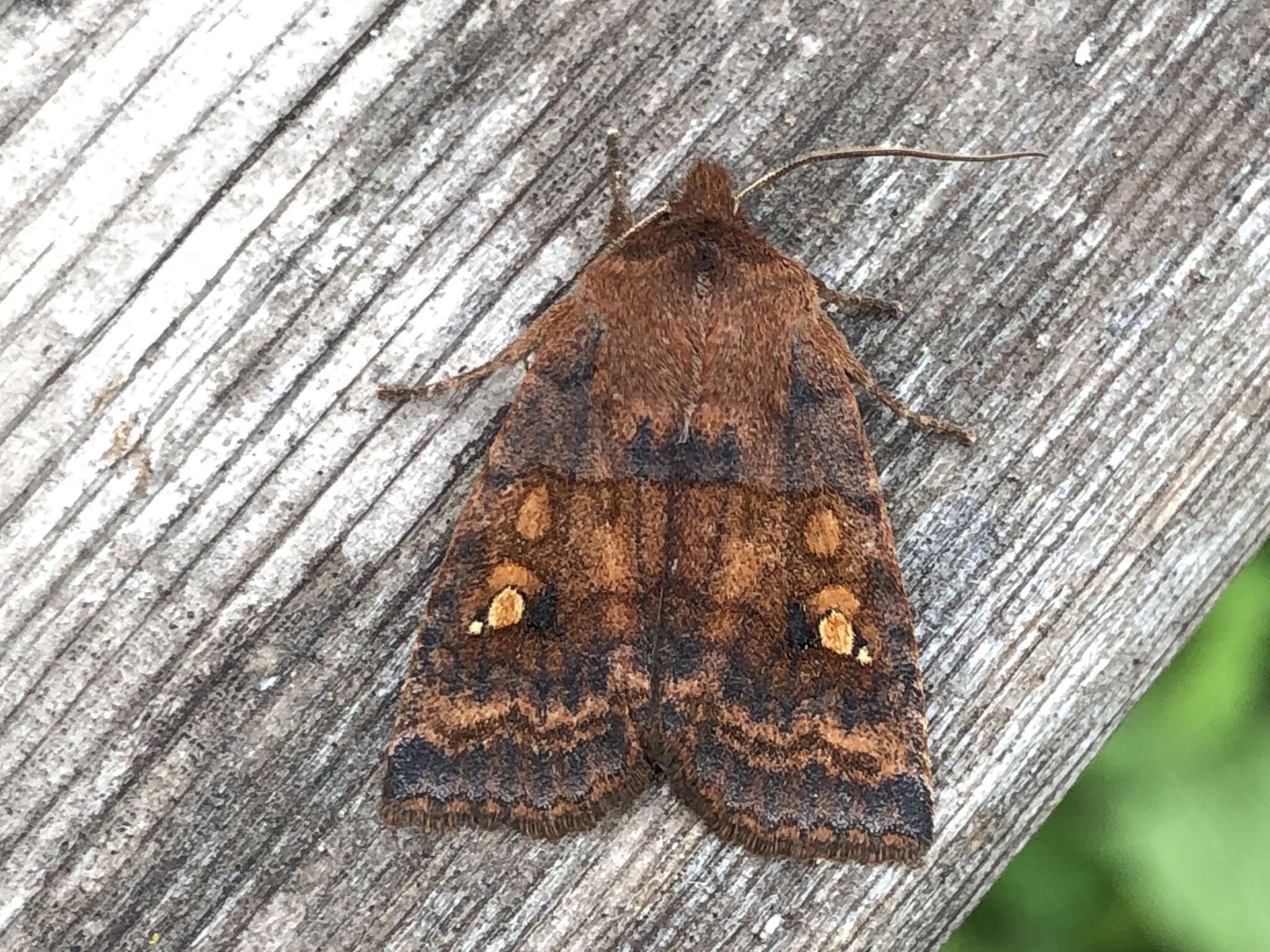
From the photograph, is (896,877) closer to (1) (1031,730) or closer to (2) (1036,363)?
(1) (1031,730)

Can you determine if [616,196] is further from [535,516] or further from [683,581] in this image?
[683,581]

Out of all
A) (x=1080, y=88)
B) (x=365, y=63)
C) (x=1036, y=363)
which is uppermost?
(x=365, y=63)

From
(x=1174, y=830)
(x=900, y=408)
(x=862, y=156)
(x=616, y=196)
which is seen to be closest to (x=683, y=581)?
(x=900, y=408)

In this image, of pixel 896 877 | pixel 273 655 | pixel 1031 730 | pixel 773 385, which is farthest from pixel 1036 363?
pixel 273 655

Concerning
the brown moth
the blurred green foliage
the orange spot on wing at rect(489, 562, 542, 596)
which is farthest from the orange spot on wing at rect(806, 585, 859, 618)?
the blurred green foliage

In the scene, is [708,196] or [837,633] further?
[837,633]

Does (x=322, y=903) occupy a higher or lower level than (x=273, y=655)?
lower

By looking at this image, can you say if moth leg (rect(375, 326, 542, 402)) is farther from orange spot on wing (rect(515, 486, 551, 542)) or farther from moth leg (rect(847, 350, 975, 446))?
moth leg (rect(847, 350, 975, 446))
